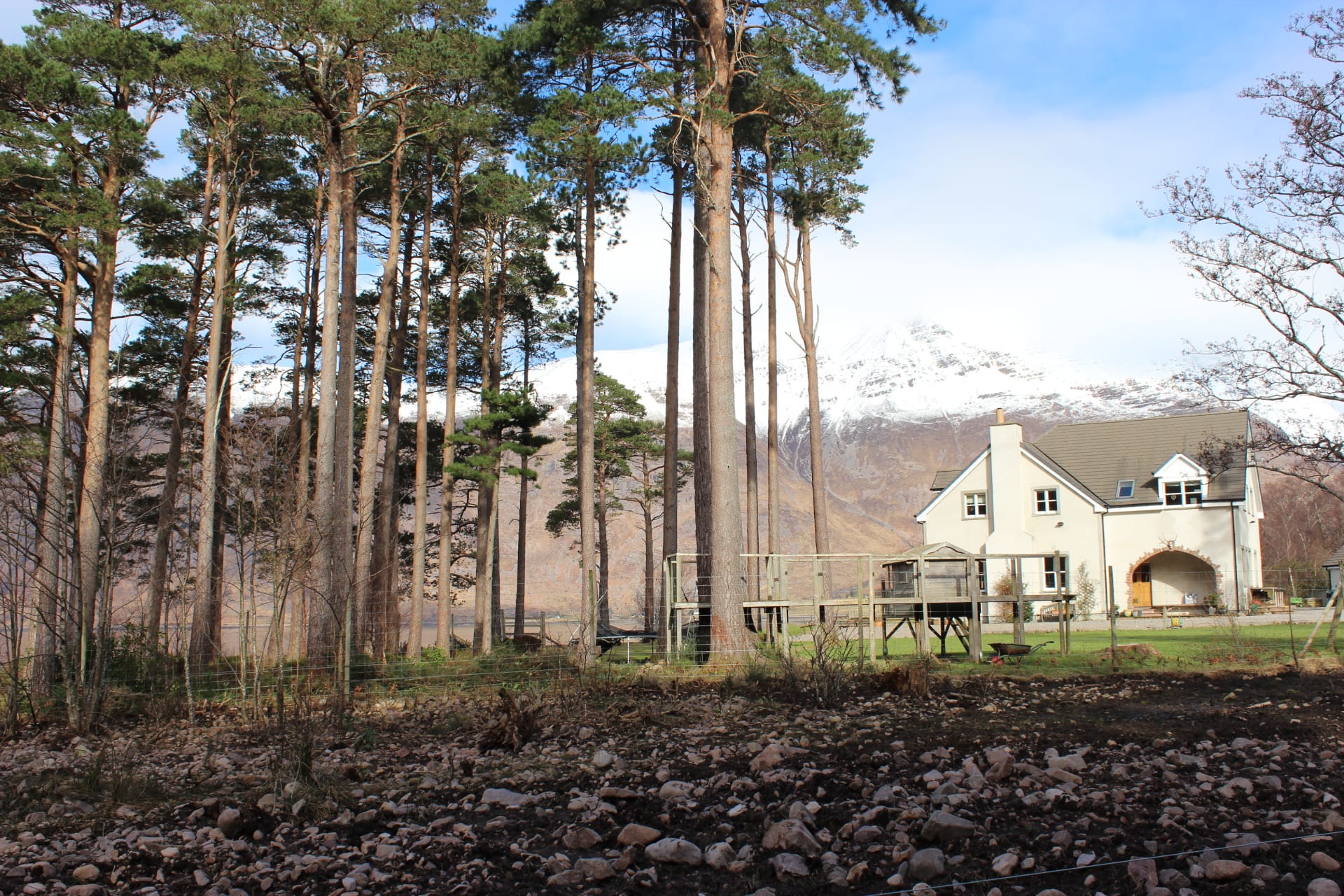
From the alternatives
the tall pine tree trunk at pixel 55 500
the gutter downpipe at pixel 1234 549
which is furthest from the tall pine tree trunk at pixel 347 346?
the gutter downpipe at pixel 1234 549

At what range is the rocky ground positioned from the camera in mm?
3980

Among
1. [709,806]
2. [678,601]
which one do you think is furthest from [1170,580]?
[709,806]

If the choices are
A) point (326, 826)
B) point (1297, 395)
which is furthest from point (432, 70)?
point (1297, 395)

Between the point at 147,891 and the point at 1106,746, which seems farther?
the point at 1106,746

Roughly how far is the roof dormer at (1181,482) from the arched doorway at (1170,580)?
1794 millimetres

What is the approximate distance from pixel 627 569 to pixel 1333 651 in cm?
8922

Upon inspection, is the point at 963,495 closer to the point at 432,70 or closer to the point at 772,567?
the point at 772,567

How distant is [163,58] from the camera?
51.3 feet

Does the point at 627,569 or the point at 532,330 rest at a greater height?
the point at 532,330

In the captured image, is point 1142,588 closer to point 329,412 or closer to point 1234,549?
point 1234,549

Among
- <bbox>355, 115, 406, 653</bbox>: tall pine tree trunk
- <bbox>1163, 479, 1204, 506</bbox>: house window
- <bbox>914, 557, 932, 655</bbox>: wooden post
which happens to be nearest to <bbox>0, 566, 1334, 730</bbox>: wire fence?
<bbox>914, 557, 932, 655</bbox>: wooden post

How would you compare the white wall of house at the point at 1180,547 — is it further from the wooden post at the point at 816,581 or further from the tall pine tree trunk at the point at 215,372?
the tall pine tree trunk at the point at 215,372

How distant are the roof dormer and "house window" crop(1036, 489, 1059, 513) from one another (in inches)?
129

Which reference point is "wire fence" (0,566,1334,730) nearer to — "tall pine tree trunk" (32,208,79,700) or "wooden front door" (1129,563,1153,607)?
"tall pine tree trunk" (32,208,79,700)
